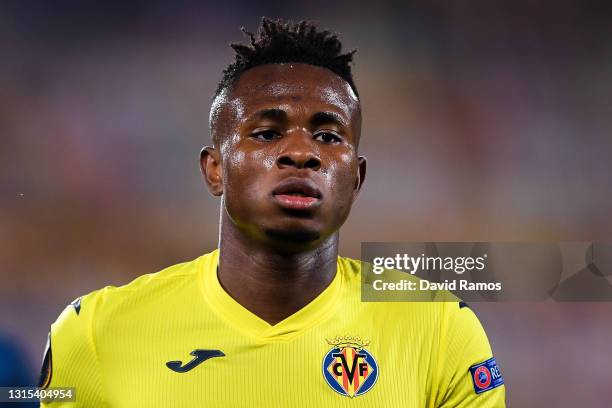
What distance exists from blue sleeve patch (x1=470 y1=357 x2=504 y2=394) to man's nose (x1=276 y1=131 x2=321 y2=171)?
82 centimetres

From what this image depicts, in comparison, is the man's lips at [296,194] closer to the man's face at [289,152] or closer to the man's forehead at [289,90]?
the man's face at [289,152]

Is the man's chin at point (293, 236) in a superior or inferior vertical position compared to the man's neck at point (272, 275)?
superior

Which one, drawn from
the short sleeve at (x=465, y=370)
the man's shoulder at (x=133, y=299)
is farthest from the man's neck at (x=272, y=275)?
the short sleeve at (x=465, y=370)

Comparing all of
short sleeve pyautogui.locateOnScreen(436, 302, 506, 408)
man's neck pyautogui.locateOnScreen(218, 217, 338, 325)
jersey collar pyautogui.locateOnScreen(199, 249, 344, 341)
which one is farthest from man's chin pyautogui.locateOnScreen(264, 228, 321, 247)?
short sleeve pyautogui.locateOnScreen(436, 302, 506, 408)

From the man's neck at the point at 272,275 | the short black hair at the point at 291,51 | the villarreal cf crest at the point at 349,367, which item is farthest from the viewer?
the short black hair at the point at 291,51

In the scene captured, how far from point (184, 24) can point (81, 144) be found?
3.53 ft

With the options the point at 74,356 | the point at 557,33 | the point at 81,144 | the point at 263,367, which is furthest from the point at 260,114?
the point at 557,33

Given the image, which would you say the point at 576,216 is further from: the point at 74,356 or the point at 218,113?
the point at 74,356

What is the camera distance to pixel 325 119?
8.06ft

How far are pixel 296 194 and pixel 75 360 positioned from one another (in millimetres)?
915

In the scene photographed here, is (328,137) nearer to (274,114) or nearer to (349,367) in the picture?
(274,114)

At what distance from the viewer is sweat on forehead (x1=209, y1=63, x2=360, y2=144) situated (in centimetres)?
250

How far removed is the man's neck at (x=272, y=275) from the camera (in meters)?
2.51

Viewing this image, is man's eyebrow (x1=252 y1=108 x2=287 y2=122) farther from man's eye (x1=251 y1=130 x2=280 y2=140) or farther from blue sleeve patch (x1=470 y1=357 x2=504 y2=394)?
blue sleeve patch (x1=470 y1=357 x2=504 y2=394)
